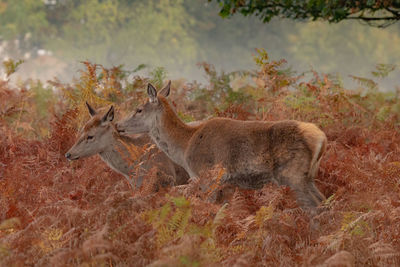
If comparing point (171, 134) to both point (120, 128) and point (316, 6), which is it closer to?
point (120, 128)

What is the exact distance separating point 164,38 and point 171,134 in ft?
128

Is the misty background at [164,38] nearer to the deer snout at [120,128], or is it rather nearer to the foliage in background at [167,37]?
the foliage in background at [167,37]

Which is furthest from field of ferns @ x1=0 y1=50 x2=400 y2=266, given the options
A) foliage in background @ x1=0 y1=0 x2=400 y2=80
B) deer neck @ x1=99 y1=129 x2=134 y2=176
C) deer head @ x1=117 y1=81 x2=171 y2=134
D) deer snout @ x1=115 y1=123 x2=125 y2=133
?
foliage in background @ x1=0 y1=0 x2=400 y2=80

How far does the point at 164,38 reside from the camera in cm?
4494

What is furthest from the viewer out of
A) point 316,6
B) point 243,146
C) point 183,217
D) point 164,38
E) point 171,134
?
point 164,38

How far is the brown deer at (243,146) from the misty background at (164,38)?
113ft

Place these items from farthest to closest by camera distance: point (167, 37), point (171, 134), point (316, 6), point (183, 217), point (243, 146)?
point (167, 37) → point (316, 6) → point (171, 134) → point (243, 146) → point (183, 217)

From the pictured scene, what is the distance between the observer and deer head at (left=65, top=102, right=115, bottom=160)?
7.04 meters

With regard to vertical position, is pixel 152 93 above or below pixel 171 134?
above

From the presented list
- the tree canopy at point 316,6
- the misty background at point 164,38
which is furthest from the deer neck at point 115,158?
the misty background at point 164,38

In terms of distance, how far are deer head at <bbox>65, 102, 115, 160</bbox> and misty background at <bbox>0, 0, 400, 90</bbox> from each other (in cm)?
3431

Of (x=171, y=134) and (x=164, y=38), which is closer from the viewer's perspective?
(x=171, y=134)

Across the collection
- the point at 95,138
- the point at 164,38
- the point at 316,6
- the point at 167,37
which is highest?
the point at 316,6

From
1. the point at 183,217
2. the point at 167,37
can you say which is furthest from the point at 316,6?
the point at 167,37
